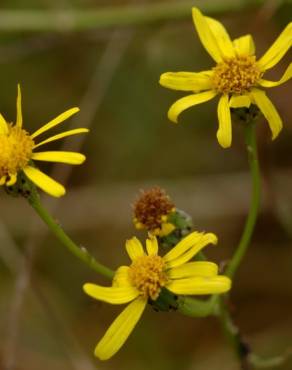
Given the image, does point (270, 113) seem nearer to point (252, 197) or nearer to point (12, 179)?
point (252, 197)

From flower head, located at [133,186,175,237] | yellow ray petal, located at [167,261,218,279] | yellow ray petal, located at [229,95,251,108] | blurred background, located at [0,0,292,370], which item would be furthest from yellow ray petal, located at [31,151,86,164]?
blurred background, located at [0,0,292,370]

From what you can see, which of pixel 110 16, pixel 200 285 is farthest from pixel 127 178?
pixel 200 285

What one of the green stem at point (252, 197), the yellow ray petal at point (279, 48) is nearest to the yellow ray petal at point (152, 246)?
the green stem at point (252, 197)

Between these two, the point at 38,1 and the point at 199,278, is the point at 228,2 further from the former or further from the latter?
the point at 199,278

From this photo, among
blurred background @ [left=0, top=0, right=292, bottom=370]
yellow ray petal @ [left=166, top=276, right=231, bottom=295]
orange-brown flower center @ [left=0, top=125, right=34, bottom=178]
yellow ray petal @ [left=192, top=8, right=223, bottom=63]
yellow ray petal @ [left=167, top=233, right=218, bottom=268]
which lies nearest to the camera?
yellow ray petal @ [left=166, top=276, right=231, bottom=295]

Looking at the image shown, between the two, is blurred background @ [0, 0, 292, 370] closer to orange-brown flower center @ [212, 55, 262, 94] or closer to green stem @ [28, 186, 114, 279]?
orange-brown flower center @ [212, 55, 262, 94]

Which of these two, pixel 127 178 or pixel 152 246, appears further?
pixel 127 178
